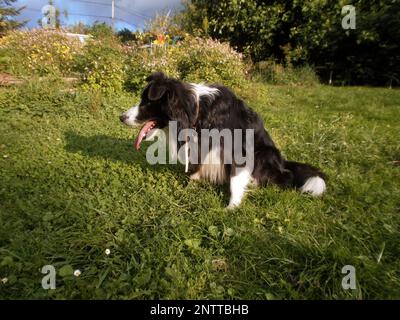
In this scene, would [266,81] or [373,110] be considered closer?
[373,110]

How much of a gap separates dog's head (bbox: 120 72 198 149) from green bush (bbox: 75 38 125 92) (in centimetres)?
429

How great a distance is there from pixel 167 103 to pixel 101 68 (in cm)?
504

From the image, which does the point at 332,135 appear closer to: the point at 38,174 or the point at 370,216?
the point at 370,216

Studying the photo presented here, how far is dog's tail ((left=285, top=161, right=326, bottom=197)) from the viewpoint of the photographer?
287 cm

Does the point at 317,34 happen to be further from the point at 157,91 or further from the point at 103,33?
the point at 103,33

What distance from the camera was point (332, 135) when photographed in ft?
15.0

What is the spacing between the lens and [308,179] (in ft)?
9.64

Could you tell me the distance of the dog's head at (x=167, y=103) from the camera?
2.58 metres

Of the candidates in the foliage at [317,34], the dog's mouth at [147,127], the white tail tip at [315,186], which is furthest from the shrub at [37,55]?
the white tail tip at [315,186]

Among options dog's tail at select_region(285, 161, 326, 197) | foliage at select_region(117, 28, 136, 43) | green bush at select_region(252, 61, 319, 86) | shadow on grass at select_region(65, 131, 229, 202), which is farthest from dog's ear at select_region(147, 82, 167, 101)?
foliage at select_region(117, 28, 136, 43)

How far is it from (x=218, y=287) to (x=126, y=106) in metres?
4.91

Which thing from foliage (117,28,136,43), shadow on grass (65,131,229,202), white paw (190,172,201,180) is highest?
foliage (117,28,136,43)

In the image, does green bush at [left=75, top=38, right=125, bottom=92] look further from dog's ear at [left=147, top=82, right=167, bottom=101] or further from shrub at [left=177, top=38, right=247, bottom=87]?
dog's ear at [left=147, top=82, right=167, bottom=101]
